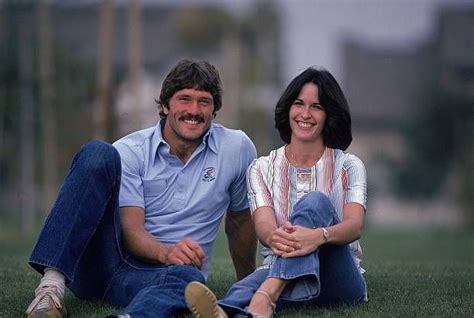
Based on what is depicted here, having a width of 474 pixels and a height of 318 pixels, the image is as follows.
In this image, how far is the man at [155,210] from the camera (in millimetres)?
4883

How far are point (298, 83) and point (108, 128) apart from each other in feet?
38.3

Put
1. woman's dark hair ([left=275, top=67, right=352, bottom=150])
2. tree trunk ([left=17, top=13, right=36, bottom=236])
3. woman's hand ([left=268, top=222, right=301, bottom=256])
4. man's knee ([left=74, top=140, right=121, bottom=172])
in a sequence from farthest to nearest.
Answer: tree trunk ([left=17, top=13, right=36, bottom=236]) < woman's dark hair ([left=275, top=67, right=352, bottom=150]) < man's knee ([left=74, top=140, right=121, bottom=172]) < woman's hand ([left=268, top=222, right=301, bottom=256])

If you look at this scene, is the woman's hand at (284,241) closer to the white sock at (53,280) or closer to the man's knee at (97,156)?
the man's knee at (97,156)

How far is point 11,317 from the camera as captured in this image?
502cm

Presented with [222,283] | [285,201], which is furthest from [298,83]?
[222,283]

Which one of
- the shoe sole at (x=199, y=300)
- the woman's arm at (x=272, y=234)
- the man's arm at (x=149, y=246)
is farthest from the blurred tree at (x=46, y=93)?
the shoe sole at (x=199, y=300)

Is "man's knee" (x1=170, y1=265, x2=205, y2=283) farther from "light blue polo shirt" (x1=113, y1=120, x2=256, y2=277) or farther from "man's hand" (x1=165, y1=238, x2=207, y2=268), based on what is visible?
"light blue polo shirt" (x1=113, y1=120, x2=256, y2=277)

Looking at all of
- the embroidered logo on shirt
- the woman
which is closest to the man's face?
the embroidered logo on shirt

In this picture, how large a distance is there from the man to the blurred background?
37.5 ft

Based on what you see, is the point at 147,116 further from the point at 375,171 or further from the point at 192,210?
the point at 192,210

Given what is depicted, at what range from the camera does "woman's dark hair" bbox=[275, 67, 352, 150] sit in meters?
5.33

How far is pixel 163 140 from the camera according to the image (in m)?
5.50

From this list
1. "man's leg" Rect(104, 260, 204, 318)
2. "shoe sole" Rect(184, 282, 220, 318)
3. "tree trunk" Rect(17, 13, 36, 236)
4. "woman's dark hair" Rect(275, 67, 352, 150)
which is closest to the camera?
"shoe sole" Rect(184, 282, 220, 318)

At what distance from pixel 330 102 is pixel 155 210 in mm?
979
